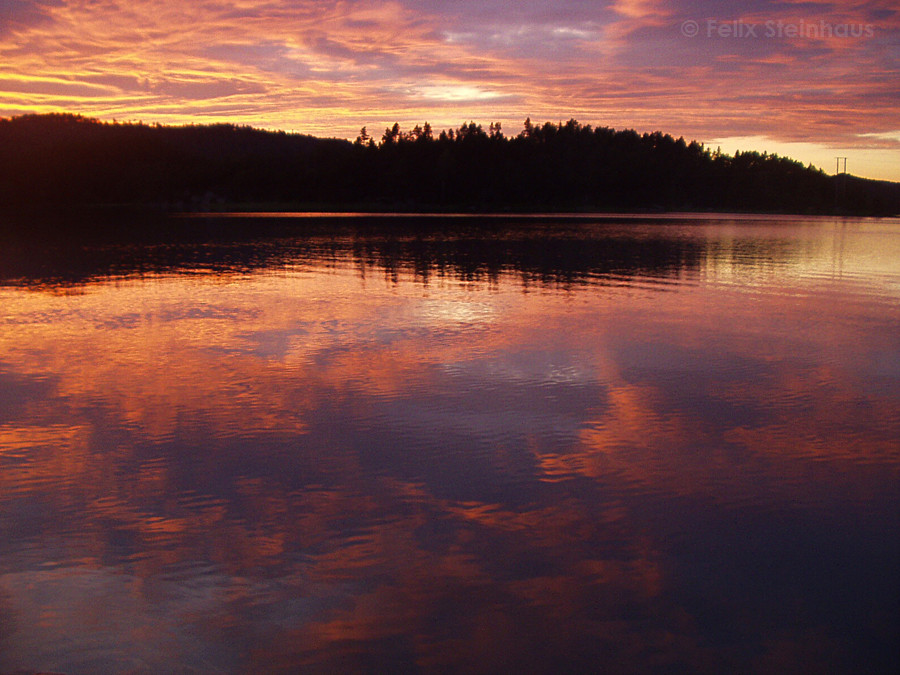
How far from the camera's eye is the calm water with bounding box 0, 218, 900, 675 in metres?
5.16

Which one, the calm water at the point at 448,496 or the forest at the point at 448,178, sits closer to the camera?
the calm water at the point at 448,496

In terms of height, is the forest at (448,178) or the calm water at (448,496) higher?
the forest at (448,178)

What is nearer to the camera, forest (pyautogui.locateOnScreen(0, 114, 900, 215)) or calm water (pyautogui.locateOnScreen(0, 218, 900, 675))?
calm water (pyautogui.locateOnScreen(0, 218, 900, 675))

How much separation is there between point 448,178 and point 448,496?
145 metres

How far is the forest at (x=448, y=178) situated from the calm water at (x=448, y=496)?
126 metres

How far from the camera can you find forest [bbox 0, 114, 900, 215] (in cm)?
14888

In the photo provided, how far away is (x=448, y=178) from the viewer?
Answer: 148m

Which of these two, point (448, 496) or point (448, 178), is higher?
point (448, 178)

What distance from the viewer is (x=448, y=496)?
24.2 ft

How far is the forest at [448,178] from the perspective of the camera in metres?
149

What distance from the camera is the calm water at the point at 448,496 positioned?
203 inches

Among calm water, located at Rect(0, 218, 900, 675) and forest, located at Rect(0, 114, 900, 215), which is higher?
forest, located at Rect(0, 114, 900, 215)

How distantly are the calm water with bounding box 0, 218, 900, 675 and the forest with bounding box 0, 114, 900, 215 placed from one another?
4973 inches

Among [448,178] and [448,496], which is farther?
[448,178]
